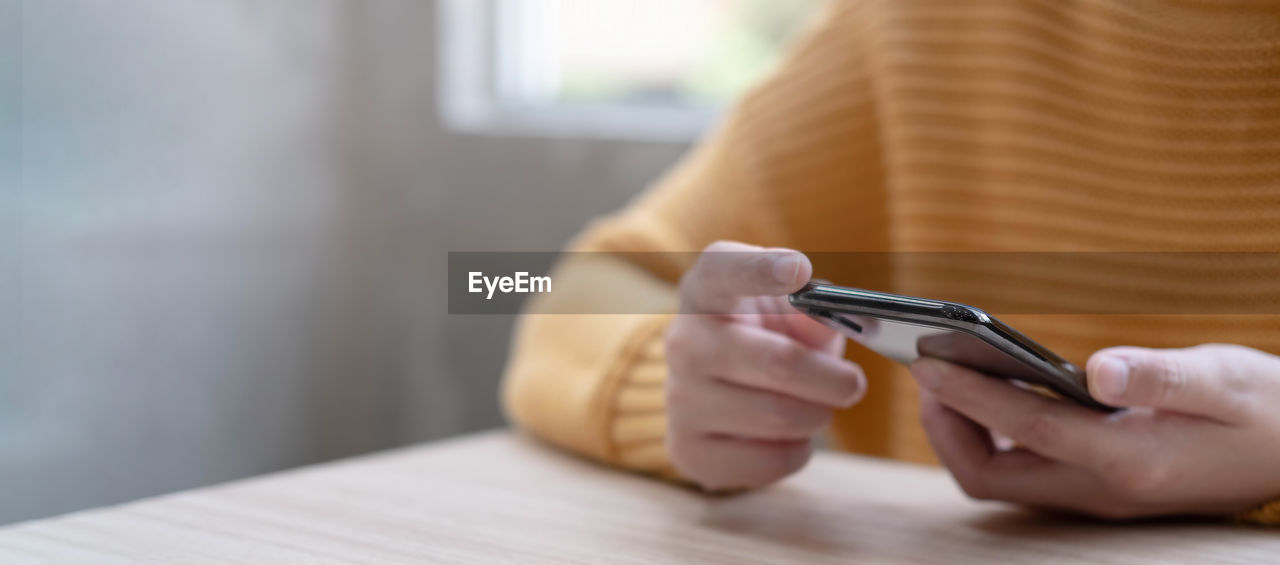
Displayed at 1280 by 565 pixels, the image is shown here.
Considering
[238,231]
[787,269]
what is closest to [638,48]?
[238,231]

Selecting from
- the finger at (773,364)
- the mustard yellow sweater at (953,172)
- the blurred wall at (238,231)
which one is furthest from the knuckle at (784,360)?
the blurred wall at (238,231)

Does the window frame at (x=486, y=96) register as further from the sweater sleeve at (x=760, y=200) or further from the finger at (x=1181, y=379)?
the finger at (x=1181, y=379)

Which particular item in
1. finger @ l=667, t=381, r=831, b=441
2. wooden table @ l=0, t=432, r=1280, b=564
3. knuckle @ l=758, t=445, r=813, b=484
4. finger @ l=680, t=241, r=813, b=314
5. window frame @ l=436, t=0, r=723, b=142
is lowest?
wooden table @ l=0, t=432, r=1280, b=564

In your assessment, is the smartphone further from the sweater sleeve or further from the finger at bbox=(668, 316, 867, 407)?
the sweater sleeve

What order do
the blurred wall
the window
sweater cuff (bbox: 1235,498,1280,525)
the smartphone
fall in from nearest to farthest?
1. the smartphone
2. sweater cuff (bbox: 1235,498,1280,525)
3. the blurred wall
4. the window

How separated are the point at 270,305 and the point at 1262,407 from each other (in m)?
1.15

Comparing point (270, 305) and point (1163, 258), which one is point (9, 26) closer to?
point (270, 305)

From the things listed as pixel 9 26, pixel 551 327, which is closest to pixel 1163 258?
pixel 551 327

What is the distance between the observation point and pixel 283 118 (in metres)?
1.33

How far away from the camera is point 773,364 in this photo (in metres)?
0.47

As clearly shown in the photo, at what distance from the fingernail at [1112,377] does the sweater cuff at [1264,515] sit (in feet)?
0.40

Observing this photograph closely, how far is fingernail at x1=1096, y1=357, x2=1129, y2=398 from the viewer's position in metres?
0.38

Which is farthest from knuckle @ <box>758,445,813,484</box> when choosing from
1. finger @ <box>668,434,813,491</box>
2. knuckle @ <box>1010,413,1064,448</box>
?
knuckle @ <box>1010,413,1064,448</box>

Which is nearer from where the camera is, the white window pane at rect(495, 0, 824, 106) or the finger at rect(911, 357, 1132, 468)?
the finger at rect(911, 357, 1132, 468)
